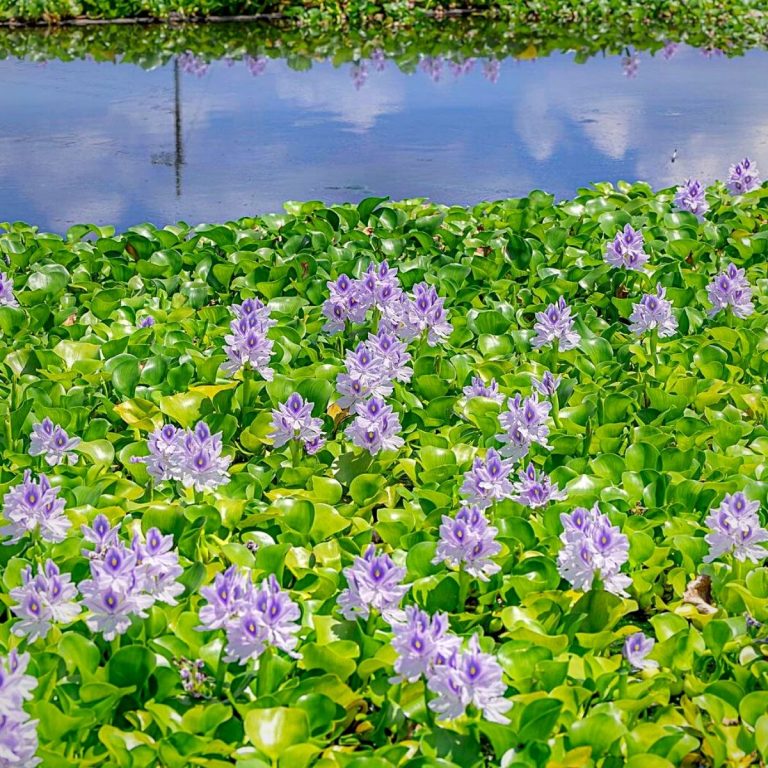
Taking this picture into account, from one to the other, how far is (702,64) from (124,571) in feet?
35.6

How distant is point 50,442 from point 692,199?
3.57 m

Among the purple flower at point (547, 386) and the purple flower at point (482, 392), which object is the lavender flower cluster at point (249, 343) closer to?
the purple flower at point (482, 392)

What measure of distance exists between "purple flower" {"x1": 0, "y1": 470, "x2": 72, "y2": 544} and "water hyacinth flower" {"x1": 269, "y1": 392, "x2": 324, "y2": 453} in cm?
74

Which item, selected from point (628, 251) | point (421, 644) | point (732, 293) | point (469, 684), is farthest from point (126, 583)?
point (628, 251)

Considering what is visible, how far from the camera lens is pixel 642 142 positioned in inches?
334

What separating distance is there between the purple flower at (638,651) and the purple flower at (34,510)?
1282 mm

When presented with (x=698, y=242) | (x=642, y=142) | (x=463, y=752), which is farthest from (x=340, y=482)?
(x=642, y=142)

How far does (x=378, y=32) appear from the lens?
1319 cm

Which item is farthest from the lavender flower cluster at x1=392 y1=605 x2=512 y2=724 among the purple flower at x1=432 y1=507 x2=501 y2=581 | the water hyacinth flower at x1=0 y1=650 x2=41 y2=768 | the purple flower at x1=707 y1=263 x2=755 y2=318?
the purple flower at x1=707 y1=263 x2=755 y2=318

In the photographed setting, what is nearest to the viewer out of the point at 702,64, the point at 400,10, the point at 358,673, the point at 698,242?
the point at 358,673

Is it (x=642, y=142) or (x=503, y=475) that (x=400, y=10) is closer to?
(x=642, y=142)

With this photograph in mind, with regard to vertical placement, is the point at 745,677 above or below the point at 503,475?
below

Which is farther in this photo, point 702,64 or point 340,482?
point 702,64

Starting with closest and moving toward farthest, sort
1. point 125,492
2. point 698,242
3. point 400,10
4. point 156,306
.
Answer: point 125,492 < point 156,306 < point 698,242 < point 400,10
